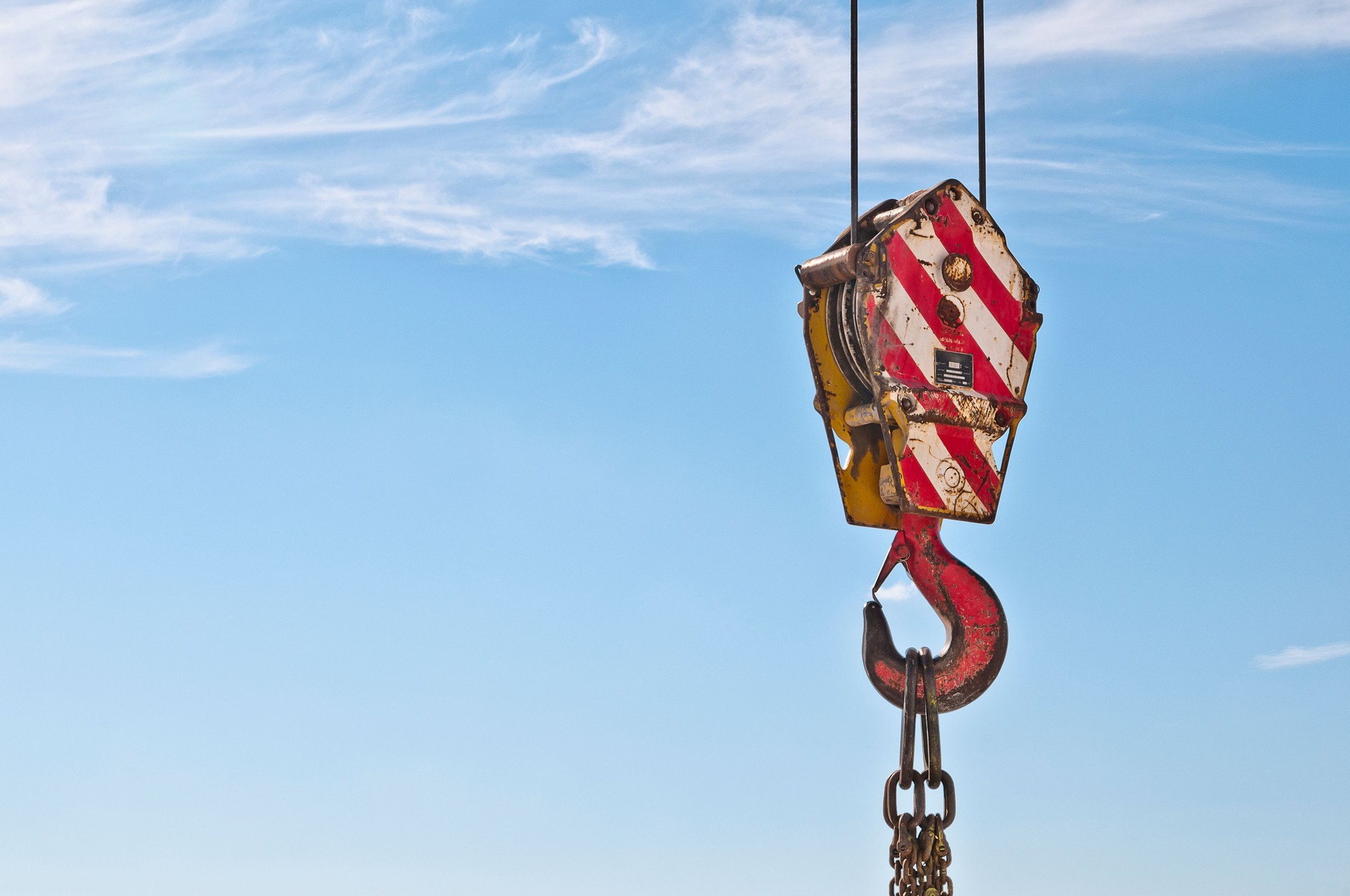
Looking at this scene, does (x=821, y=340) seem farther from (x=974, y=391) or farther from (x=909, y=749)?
(x=909, y=749)

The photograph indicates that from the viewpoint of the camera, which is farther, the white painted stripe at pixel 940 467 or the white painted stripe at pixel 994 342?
the white painted stripe at pixel 994 342

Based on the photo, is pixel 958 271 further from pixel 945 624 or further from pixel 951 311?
pixel 945 624

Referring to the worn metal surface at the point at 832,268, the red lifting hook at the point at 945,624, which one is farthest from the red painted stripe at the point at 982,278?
the red lifting hook at the point at 945,624

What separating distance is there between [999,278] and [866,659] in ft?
3.76

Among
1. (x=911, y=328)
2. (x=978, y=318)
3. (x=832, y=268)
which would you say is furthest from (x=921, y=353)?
(x=832, y=268)

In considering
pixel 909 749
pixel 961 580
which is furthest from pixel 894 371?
pixel 909 749

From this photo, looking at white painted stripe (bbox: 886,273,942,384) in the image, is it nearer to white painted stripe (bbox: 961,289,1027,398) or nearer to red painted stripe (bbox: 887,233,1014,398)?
red painted stripe (bbox: 887,233,1014,398)

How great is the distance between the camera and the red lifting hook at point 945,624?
445 centimetres

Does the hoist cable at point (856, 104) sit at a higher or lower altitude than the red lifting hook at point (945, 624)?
higher

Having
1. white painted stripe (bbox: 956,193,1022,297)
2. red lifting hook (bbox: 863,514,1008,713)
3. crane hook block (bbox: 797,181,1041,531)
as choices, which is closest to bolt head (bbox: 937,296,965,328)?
crane hook block (bbox: 797,181,1041,531)

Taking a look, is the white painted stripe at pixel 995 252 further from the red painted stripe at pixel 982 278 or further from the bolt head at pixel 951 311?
the bolt head at pixel 951 311

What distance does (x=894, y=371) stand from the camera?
→ 457 cm

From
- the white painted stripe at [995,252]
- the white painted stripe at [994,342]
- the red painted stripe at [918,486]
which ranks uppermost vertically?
the white painted stripe at [995,252]

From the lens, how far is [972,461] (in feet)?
15.3
